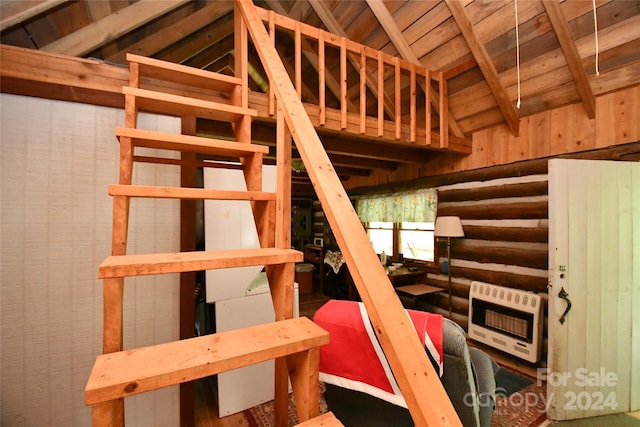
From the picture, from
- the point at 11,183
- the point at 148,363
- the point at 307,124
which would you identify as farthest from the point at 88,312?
the point at 307,124

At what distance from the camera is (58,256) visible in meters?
1.65

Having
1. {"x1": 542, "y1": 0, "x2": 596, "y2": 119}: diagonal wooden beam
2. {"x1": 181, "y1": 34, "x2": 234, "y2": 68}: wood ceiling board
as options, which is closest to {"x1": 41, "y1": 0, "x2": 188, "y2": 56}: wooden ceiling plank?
{"x1": 181, "y1": 34, "x2": 234, "y2": 68}: wood ceiling board

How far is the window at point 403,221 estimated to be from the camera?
13.4 ft

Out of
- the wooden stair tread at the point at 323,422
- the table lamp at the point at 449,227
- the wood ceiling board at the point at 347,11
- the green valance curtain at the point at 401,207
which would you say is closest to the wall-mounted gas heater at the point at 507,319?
the table lamp at the point at 449,227

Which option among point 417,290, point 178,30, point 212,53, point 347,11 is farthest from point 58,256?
point 417,290

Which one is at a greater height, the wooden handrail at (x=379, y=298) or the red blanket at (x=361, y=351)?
the wooden handrail at (x=379, y=298)

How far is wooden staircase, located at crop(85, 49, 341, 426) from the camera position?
65cm

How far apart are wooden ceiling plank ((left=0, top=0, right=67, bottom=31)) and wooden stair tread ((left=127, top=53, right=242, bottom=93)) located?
2.41 ft

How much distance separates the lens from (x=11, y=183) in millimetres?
1567

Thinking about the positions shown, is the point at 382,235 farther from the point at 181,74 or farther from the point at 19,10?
the point at 19,10

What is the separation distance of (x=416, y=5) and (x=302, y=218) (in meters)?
4.96

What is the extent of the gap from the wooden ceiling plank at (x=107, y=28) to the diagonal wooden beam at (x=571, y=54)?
2837 millimetres

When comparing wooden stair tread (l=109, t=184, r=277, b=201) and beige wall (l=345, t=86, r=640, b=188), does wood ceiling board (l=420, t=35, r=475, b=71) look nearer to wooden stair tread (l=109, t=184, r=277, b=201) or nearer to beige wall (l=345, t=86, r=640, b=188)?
beige wall (l=345, t=86, r=640, b=188)

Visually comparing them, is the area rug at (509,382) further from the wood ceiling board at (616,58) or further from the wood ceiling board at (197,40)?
the wood ceiling board at (197,40)
